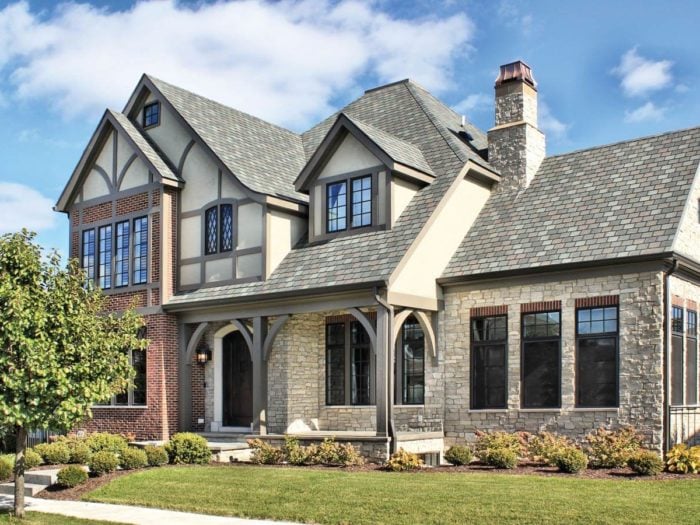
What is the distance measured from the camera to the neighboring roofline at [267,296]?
59.4ft

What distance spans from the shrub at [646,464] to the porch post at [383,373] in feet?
15.8

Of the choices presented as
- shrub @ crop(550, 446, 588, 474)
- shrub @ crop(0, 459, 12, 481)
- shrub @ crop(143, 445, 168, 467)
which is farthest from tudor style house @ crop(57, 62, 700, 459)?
shrub @ crop(0, 459, 12, 481)

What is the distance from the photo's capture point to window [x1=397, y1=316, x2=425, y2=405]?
64.6 ft

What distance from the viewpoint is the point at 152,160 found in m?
22.3

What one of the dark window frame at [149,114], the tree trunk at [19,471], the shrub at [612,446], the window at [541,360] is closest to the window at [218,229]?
the dark window frame at [149,114]

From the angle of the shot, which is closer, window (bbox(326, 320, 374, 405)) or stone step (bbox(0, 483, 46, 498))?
stone step (bbox(0, 483, 46, 498))

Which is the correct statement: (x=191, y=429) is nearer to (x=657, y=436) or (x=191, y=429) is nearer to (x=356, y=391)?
(x=356, y=391)

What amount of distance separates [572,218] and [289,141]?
31.2 feet

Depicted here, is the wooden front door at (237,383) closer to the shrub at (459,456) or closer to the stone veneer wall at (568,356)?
the stone veneer wall at (568,356)

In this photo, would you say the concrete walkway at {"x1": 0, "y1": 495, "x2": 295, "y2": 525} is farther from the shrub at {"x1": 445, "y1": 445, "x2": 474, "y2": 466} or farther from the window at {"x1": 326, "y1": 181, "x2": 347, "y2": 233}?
the window at {"x1": 326, "y1": 181, "x2": 347, "y2": 233}

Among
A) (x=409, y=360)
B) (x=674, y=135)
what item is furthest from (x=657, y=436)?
(x=674, y=135)

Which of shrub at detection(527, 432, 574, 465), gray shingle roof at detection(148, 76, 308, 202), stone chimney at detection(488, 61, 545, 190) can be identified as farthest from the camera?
gray shingle roof at detection(148, 76, 308, 202)

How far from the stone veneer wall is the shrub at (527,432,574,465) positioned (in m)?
0.27

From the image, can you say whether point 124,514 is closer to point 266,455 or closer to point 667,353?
point 266,455
